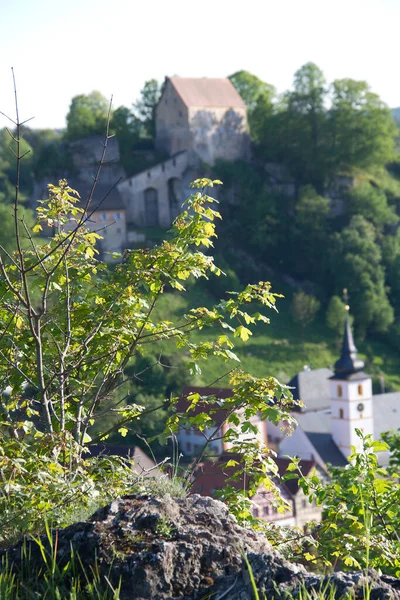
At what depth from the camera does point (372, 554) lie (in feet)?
15.3

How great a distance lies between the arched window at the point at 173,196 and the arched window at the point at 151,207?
30.8 inches

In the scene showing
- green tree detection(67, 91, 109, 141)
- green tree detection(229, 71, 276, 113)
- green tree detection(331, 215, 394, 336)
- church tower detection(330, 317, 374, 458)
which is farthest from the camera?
green tree detection(229, 71, 276, 113)

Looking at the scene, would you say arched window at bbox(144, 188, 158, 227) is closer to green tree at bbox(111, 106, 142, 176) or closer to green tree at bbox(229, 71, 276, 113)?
green tree at bbox(111, 106, 142, 176)

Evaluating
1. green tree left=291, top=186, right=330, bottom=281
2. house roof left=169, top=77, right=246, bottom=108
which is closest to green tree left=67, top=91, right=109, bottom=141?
house roof left=169, top=77, right=246, bottom=108

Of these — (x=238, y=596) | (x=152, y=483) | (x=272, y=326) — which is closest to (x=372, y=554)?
(x=152, y=483)

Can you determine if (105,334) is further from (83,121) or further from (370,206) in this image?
(370,206)

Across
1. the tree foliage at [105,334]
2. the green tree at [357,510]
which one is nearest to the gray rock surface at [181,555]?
the green tree at [357,510]

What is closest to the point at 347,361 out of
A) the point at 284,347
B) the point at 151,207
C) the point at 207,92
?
the point at 284,347

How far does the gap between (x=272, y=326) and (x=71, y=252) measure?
4550 centimetres

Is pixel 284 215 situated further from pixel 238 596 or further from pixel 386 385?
pixel 238 596

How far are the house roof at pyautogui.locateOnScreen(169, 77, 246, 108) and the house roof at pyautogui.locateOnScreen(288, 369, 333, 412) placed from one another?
15614mm

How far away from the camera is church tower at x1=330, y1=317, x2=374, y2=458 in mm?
47312

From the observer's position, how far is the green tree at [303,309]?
52125 mm

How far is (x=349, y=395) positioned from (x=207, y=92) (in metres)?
19.0
